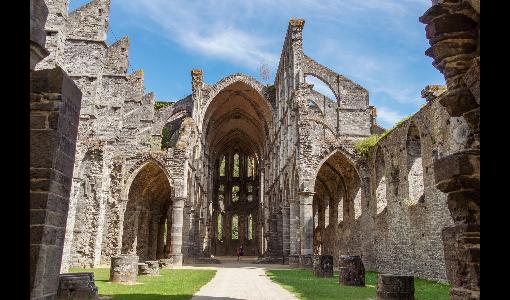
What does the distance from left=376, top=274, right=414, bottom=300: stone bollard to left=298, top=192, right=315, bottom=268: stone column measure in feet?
35.1

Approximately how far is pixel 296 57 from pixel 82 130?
11480mm

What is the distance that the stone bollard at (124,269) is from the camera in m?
12.0

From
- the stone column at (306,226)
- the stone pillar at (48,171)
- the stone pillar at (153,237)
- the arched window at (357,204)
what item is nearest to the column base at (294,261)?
the stone column at (306,226)

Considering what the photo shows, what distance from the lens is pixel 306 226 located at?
20.0 meters

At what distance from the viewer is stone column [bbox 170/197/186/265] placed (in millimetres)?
21547

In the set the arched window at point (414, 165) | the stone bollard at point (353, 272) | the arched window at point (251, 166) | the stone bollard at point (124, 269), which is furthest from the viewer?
the arched window at point (251, 166)

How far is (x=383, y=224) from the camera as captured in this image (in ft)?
57.6

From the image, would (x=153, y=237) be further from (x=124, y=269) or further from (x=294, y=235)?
(x=124, y=269)

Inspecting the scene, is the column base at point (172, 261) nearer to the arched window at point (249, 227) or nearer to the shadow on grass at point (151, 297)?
the shadow on grass at point (151, 297)

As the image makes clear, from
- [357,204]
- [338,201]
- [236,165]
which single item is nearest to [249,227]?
[236,165]

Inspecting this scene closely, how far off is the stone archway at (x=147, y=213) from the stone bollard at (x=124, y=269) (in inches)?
437

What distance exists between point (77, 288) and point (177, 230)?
1484cm

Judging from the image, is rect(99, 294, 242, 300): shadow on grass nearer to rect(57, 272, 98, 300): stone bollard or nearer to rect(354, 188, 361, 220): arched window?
rect(57, 272, 98, 300): stone bollard

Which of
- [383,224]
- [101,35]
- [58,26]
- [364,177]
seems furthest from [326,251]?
[58,26]
